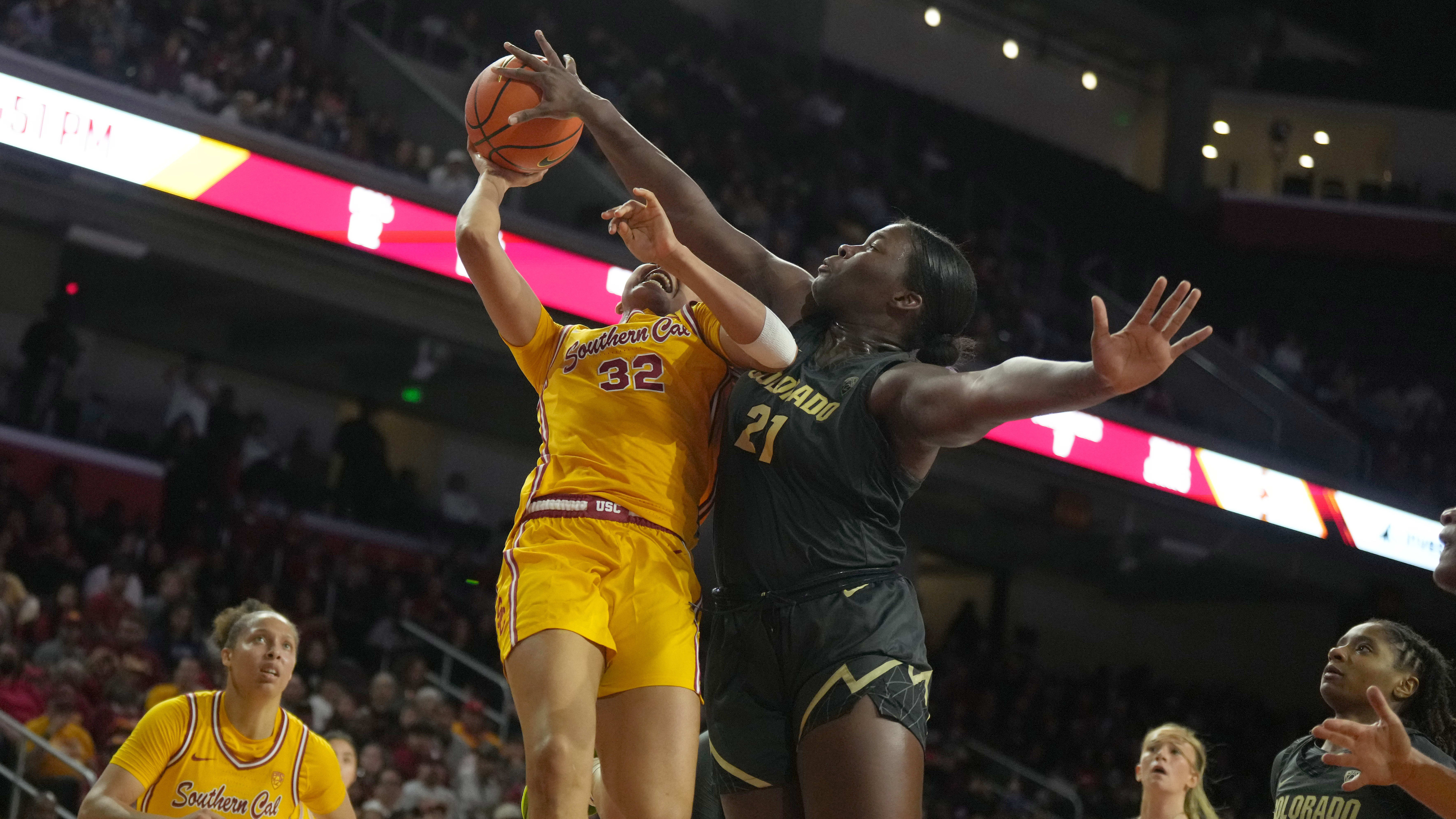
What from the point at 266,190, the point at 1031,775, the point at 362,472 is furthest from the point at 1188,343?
the point at 362,472

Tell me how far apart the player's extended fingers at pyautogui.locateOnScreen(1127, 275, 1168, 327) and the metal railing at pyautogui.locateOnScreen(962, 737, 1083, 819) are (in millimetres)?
11400

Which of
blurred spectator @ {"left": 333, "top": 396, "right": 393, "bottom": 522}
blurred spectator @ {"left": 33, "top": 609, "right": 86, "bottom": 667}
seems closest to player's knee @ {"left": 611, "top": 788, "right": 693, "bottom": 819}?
blurred spectator @ {"left": 33, "top": 609, "right": 86, "bottom": 667}

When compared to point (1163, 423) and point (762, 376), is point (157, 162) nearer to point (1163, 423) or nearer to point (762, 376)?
point (762, 376)

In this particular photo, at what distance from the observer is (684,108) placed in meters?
17.7

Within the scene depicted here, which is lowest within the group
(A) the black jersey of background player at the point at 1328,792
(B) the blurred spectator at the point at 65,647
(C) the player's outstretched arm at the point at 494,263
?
(A) the black jersey of background player at the point at 1328,792

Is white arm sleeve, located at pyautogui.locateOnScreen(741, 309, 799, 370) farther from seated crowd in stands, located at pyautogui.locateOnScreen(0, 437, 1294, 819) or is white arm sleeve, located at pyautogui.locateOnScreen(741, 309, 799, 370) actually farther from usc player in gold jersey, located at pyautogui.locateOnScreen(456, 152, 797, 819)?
seated crowd in stands, located at pyautogui.locateOnScreen(0, 437, 1294, 819)

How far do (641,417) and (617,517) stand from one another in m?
0.26

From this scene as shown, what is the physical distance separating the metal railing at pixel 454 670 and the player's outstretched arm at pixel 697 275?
323 inches

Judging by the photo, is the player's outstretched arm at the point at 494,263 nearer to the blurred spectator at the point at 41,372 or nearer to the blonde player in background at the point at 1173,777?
the blonde player in background at the point at 1173,777

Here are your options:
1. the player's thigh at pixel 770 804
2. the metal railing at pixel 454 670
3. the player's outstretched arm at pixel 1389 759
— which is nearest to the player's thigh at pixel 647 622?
the player's thigh at pixel 770 804

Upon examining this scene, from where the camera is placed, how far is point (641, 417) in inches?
141

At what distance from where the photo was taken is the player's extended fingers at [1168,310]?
2.88 m

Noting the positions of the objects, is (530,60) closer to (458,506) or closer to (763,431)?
(763,431)

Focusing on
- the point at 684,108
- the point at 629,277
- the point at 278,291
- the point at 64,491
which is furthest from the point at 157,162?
the point at 684,108
